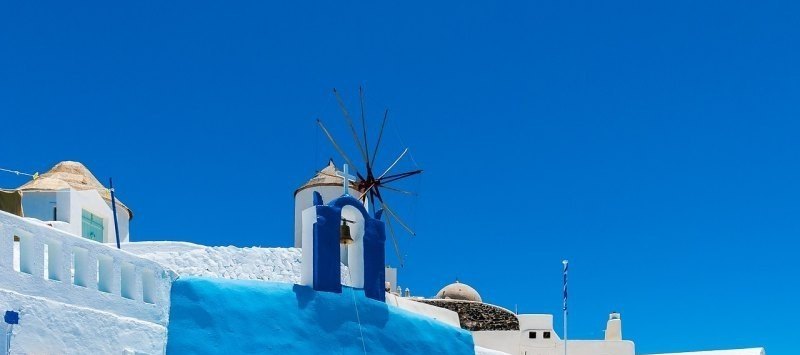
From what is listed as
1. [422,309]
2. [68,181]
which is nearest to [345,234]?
[422,309]

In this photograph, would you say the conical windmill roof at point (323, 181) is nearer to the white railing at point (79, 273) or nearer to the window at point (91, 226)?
the window at point (91, 226)

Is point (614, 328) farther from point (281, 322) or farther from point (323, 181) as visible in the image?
point (281, 322)

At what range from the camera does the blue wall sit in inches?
541

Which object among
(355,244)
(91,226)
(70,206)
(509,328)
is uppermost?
(70,206)

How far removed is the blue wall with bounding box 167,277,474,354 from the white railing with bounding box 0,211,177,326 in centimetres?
39

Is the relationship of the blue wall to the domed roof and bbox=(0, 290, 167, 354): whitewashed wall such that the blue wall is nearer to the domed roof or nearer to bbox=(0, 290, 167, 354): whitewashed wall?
bbox=(0, 290, 167, 354): whitewashed wall

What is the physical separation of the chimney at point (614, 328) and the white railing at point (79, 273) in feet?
43.2

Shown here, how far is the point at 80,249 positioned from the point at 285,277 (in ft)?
13.3

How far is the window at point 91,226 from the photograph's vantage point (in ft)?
62.6

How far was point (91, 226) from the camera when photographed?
19.4 m

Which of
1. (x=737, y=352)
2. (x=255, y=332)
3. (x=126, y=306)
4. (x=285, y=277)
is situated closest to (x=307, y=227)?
(x=285, y=277)

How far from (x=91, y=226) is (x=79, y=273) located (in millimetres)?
7087

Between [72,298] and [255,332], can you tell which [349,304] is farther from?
[72,298]

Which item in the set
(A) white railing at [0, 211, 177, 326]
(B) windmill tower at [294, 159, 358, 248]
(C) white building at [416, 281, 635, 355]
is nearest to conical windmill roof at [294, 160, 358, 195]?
(B) windmill tower at [294, 159, 358, 248]
